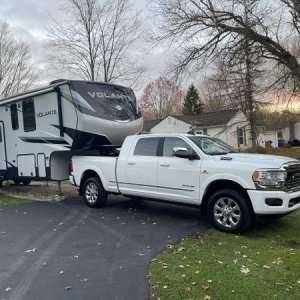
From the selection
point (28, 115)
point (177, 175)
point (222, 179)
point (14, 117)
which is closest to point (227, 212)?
point (222, 179)

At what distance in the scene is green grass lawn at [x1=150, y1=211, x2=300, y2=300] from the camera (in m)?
4.79

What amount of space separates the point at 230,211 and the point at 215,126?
111 feet

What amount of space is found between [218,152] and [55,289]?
454 centimetres

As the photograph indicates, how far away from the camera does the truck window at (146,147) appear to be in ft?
30.1

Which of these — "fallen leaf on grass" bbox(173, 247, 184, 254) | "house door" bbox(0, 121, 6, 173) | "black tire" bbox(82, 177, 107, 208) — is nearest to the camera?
"fallen leaf on grass" bbox(173, 247, 184, 254)

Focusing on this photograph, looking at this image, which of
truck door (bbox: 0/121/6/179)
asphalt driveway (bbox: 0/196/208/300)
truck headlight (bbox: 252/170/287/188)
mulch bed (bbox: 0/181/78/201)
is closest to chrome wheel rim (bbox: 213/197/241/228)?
asphalt driveway (bbox: 0/196/208/300)

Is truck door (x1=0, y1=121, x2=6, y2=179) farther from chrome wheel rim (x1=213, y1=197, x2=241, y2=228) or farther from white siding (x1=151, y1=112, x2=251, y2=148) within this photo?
white siding (x1=151, y1=112, x2=251, y2=148)

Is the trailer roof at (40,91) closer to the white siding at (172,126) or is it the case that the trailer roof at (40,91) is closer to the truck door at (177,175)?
the truck door at (177,175)

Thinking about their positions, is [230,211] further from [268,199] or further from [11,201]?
[11,201]

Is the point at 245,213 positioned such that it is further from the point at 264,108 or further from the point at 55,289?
the point at 264,108

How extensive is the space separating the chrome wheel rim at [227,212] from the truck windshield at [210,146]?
1.11 m

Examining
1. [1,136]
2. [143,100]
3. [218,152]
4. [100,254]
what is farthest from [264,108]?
[143,100]

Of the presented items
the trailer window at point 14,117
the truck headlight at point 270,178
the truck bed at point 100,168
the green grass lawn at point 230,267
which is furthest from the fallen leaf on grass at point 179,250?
the trailer window at point 14,117

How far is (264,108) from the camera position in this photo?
31.3 meters
